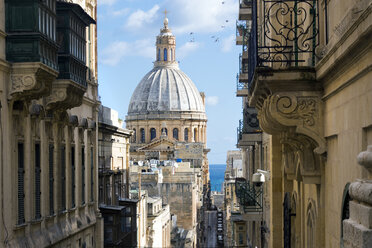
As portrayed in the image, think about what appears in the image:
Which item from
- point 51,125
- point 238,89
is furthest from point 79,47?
point 238,89

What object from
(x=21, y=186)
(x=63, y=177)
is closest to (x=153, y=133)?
(x=63, y=177)

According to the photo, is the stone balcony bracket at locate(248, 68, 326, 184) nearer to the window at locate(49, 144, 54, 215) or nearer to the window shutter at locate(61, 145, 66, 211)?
the window at locate(49, 144, 54, 215)

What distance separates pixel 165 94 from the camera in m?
105

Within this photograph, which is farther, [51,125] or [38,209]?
[51,125]

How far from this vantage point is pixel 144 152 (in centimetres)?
9388

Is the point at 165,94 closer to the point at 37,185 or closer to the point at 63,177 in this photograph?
the point at 63,177

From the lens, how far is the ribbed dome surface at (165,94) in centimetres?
10400

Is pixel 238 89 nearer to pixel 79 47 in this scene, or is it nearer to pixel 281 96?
pixel 79 47

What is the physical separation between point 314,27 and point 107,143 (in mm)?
21273

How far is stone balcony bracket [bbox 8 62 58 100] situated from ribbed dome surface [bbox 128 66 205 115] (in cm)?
8990

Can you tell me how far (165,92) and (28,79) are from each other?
305ft

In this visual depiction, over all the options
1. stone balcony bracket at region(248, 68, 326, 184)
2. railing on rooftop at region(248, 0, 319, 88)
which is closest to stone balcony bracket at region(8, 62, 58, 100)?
railing on rooftop at region(248, 0, 319, 88)

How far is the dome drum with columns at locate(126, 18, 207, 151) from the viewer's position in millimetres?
102062

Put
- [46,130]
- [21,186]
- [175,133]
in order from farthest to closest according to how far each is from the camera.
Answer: [175,133] < [46,130] < [21,186]
